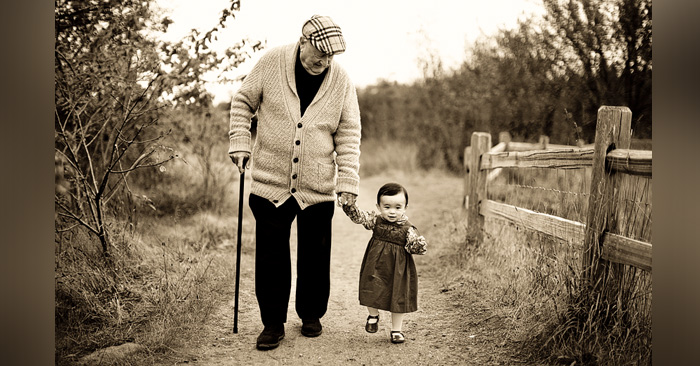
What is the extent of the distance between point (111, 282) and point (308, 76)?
72.2 inches

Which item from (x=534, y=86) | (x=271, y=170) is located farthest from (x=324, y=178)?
(x=534, y=86)

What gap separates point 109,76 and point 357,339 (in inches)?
95.3

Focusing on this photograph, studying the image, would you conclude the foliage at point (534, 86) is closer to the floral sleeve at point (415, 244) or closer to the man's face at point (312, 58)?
the floral sleeve at point (415, 244)

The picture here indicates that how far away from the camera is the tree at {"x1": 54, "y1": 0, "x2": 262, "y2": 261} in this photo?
4035 millimetres

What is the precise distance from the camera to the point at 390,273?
11.0 feet

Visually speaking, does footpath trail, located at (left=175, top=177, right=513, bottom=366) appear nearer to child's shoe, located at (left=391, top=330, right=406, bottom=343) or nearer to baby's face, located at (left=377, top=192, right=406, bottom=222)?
child's shoe, located at (left=391, top=330, right=406, bottom=343)

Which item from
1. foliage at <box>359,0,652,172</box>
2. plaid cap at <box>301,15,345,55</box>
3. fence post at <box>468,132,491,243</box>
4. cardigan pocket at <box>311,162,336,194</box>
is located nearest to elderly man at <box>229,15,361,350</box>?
cardigan pocket at <box>311,162,336,194</box>

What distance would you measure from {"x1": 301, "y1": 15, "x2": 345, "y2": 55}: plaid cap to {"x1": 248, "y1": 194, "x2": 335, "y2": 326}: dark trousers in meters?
0.82

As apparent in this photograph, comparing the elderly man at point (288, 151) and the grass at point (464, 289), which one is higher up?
the elderly man at point (288, 151)

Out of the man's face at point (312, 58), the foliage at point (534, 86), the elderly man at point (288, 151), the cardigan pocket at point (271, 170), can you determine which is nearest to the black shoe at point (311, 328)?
the elderly man at point (288, 151)

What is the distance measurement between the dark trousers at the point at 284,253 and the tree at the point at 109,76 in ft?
3.64

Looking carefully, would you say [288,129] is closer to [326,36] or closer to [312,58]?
[312,58]

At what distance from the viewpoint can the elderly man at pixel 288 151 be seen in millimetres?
3236
